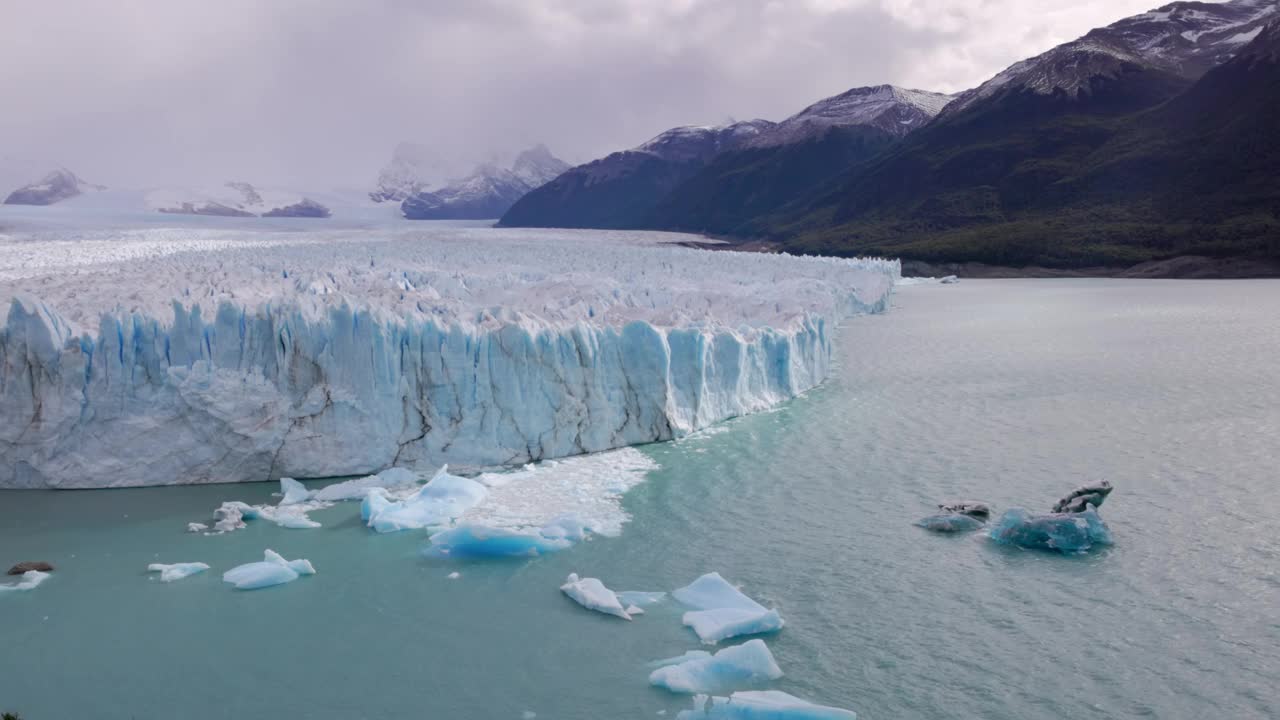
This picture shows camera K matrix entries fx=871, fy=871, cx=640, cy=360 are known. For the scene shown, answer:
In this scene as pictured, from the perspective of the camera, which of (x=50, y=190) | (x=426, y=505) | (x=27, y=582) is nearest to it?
(x=27, y=582)

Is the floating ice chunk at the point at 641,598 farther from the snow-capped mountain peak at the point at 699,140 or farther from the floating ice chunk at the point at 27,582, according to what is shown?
the snow-capped mountain peak at the point at 699,140

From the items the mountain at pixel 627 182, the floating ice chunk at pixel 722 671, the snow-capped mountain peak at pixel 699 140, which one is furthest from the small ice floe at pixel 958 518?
the snow-capped mountain peak at pixel 699 140

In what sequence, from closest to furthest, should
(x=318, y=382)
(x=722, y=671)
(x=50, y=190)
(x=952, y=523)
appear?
(x=722, y=671)
(x=952, y=523)
(x=318, y=382)
(x=50, y=190)

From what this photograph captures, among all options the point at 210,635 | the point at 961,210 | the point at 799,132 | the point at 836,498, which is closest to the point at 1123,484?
the point at 836,498

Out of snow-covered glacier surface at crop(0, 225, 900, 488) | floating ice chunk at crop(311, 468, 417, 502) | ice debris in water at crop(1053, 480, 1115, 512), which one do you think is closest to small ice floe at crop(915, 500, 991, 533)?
ice debris in water at crop(1053, 480, 1115, 512)

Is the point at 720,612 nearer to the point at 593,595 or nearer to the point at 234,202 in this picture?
the point at 593,595

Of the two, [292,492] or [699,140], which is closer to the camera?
[292,492]

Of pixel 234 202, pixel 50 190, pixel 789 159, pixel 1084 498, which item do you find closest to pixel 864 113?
pixel 789 159
